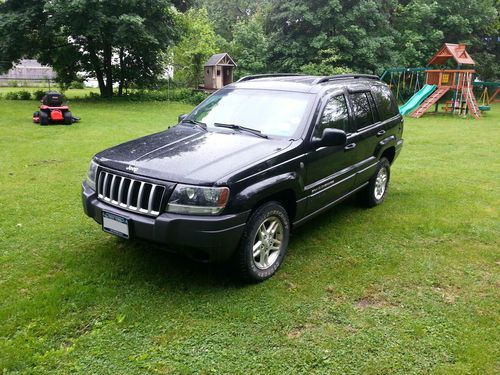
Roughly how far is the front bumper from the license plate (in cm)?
5

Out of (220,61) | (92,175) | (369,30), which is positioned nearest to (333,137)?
(92,175)

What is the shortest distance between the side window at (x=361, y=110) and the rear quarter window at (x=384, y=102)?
34 cm

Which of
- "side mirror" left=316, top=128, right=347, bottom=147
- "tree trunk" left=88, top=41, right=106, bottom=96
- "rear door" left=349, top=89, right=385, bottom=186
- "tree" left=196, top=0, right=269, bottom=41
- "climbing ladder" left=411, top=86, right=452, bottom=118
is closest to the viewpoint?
"side mirror" left=316, top=128, right=347, bottom=147

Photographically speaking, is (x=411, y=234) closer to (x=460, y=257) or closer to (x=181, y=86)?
(x=460, y=257)

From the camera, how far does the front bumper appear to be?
3357 millimetres

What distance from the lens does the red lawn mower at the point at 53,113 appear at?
12.9 metres

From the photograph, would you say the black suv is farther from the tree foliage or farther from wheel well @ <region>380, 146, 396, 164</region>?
the tree foliage

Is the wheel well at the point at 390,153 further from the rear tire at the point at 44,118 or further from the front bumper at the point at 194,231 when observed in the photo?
the rear tire at the point at 44,118

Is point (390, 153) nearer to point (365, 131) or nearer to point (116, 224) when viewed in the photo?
point (365, 131)

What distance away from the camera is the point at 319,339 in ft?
10.4

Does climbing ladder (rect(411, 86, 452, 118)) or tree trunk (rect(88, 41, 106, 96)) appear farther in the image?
tree trunk (rect(88, 41, 106, 96))

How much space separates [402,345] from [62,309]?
2.59m

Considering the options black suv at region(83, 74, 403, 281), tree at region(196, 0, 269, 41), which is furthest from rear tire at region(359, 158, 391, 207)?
tree at region(196, 0, 269, 41)

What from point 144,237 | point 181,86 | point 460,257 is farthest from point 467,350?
point 181,86
